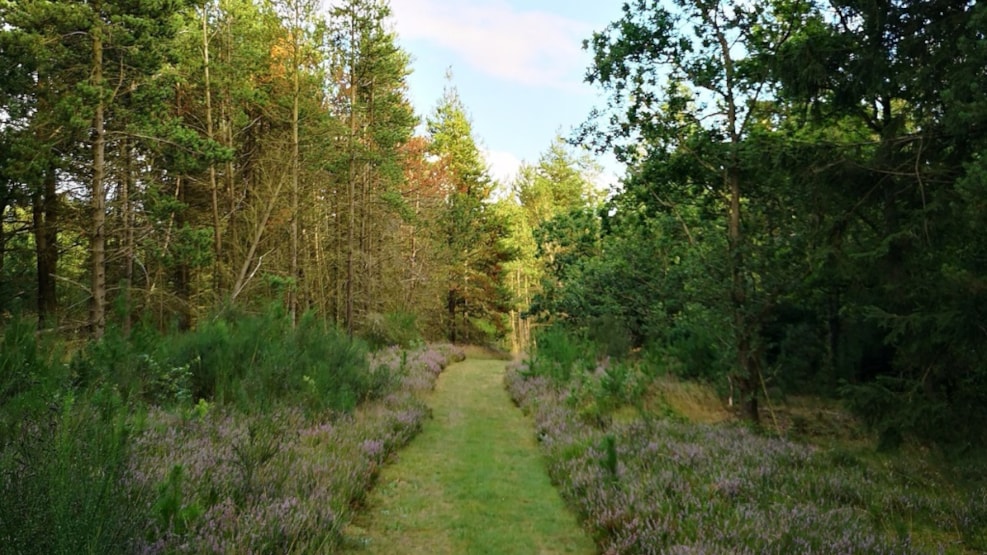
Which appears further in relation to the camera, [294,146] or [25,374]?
[294,146]

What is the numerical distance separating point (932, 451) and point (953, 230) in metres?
2.66

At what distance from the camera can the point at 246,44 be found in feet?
61.1

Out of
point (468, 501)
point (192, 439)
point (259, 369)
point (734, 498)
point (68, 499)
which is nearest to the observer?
point (68, 499)

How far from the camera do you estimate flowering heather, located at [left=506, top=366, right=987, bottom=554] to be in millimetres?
3900

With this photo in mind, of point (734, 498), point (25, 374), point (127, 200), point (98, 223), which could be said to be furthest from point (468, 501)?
point (127, 200)

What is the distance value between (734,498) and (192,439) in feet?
17.6

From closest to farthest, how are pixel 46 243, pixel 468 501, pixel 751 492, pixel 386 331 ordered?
pixel 751 492 < pixel 468 501 < pixel 46 243 < pixel 386 331

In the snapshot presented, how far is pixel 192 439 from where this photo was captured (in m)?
5.47

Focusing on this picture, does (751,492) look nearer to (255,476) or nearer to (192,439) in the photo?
(255,476)

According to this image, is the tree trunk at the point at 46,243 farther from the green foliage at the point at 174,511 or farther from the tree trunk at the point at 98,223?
the green foliage at the point at 174,511

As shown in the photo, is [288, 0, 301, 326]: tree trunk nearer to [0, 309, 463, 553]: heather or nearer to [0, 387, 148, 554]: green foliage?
[0, 309, 463, 553]: heather

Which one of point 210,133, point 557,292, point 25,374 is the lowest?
point 25,374

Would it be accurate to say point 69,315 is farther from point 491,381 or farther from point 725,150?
point 725,150

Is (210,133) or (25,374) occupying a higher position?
(210,133)
